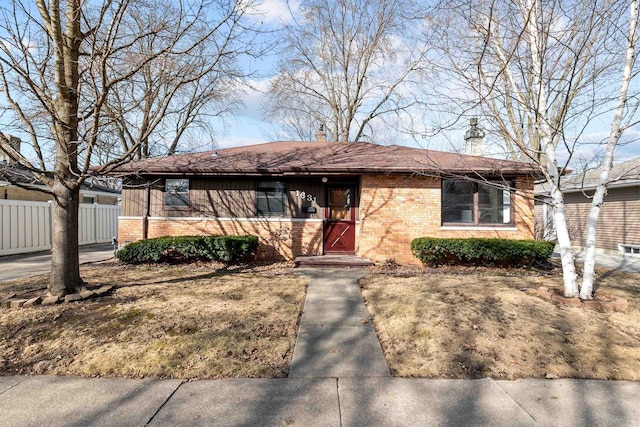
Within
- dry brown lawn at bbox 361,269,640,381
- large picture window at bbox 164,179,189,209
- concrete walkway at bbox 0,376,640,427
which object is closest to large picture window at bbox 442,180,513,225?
dry brown lawn at bbox 361,269,640,381

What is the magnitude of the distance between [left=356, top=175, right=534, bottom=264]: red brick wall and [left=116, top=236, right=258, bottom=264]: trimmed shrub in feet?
11.5

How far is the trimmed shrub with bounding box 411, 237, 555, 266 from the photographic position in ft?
29.7

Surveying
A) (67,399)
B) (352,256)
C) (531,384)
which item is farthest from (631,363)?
(352,256)

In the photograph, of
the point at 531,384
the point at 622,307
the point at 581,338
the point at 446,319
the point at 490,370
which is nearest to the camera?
the point at 531,384

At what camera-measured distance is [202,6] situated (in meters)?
5.48

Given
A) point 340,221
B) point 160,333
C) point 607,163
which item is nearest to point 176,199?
point 340,221

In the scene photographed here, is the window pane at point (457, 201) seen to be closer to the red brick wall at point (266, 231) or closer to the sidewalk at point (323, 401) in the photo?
the red brick wall at point (266, 231)

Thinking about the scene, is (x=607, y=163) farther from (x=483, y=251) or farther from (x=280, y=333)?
(x=280, y=333)

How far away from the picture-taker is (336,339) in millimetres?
4418

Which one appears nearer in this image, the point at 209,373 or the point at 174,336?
the point at 209,373

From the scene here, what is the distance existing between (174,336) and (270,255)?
6448 mm

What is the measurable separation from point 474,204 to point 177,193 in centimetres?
912

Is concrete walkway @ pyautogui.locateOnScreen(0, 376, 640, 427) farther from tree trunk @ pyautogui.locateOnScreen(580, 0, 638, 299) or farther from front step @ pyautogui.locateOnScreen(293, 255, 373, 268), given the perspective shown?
front step @ pyautogui.locateOnScreen(293, 255, 373, 268)

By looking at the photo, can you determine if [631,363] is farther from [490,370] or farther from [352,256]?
[352,256]
